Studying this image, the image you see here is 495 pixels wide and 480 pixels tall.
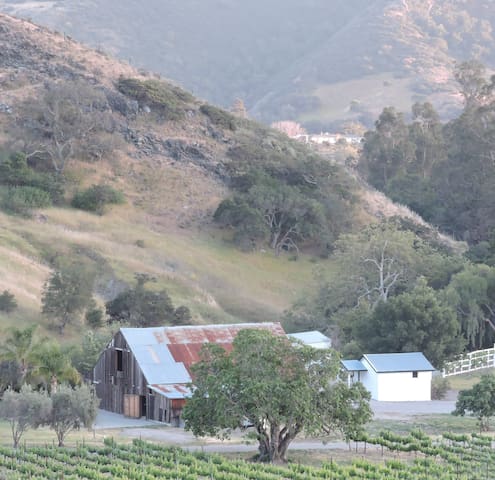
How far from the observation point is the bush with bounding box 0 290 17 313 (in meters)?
61.3

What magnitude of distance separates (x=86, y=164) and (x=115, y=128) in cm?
505

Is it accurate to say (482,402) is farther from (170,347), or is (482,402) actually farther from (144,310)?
(144,310)

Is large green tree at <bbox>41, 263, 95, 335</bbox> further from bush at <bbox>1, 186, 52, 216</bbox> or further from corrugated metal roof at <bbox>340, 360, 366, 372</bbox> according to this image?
corrugated metal roof at <bbox>340, 360, 366, 372</bbox>

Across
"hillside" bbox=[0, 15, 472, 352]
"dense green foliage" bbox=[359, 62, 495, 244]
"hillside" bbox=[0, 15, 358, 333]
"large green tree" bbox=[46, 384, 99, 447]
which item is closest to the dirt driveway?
"large green tree" bbox=[46, 384, 99, 447]

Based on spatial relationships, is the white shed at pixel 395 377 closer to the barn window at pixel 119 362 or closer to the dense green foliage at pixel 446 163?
the barn window at pixel 119 362

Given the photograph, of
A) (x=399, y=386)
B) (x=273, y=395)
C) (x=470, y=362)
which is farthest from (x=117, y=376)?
(x=470, y=362)

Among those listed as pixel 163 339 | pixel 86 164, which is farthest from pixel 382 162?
pixel 163 339

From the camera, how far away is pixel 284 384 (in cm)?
3841

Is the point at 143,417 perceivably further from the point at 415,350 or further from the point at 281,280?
the point at 281,280

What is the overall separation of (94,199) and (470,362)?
28.6 meters

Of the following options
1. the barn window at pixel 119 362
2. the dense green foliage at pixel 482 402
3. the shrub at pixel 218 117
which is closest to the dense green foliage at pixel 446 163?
the shrub at pixel 218 117

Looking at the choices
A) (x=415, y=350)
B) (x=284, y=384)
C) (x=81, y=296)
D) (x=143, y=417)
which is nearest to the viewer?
(x=284, y=384)

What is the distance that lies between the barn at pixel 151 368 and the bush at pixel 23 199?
1000 inches

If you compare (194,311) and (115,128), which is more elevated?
(115,128)
